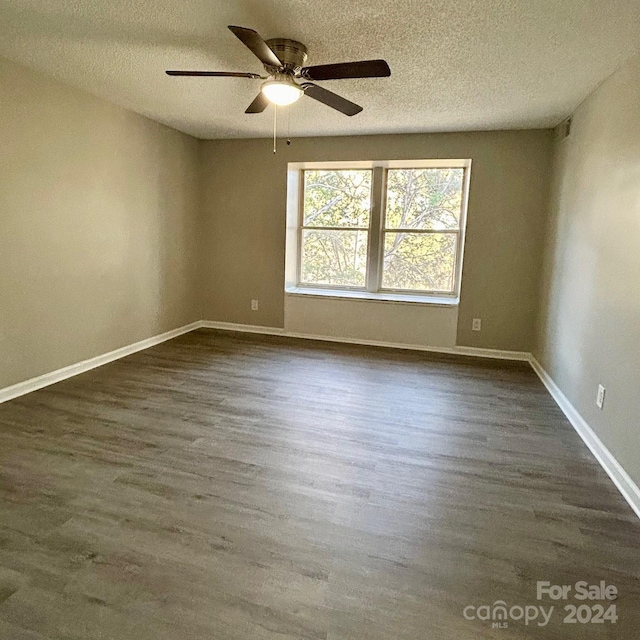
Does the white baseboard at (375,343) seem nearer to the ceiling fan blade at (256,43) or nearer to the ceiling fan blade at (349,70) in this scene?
the ceiling fan blade at (349,70)

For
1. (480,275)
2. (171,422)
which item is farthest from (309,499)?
(480,275)

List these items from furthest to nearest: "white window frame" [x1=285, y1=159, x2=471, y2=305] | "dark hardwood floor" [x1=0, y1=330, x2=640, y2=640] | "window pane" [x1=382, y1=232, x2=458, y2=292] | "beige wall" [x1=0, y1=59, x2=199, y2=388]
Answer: "window pane" [x1=382, y1=232, x2=458, y2=292]
"white window frame" [x1=285, y1=159, x2=471, y2=305]
"beige wall" [x1=0, y1=59, x2=199, y2=388]
"dark hardwood floor" [x1=0, y1=330, x2=640, y2=640]

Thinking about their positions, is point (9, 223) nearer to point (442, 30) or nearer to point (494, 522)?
point (442, 30)

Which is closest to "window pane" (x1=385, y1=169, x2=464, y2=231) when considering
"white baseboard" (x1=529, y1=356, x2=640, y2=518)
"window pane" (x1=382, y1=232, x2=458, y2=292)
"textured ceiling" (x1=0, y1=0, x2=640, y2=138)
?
"window pane" (x1=382, y1=232, x2=458, y2=292)

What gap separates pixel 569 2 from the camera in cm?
199

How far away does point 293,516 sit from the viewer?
1939 millimetres

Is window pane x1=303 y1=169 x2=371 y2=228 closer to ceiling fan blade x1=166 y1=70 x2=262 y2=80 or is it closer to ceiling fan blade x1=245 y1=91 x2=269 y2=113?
ceiling fan blade x1=245 y1=91 x2=269 y2=113

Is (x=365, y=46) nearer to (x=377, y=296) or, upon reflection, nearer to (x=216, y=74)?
(x=216, y=74)

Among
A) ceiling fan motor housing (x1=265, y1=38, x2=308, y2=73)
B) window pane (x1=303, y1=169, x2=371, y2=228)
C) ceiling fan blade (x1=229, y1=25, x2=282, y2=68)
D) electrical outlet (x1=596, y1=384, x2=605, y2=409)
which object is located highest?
ceiling fan motor housing (x1=265, y1=38, x2=308, y2=73)

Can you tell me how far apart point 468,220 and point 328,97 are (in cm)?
243

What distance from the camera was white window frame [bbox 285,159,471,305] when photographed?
4.76m

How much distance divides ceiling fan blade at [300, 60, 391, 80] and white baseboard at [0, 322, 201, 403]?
9.66ft

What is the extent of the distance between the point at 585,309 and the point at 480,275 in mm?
1619

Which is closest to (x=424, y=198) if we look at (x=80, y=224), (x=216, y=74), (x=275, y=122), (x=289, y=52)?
(x=275, y=122)
